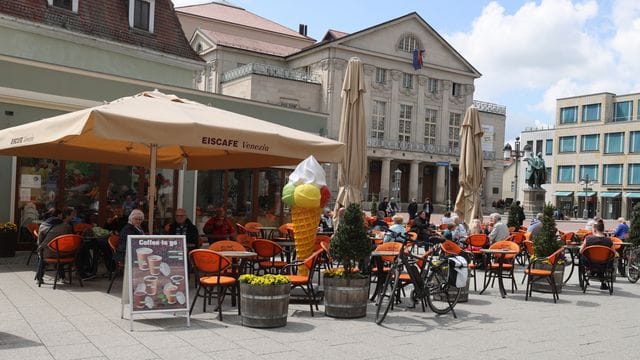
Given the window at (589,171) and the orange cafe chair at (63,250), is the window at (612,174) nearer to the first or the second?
the window at (589,171)

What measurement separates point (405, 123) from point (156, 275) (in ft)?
170

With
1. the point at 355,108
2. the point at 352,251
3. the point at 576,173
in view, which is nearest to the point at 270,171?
the point at 355,108

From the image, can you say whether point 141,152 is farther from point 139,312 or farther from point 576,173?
point 576,173

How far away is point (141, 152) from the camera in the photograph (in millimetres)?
11484

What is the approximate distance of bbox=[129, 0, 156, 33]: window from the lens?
21562mm

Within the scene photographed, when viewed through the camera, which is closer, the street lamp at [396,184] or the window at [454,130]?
the street lamp at [396,184]

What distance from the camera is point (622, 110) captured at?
69.2 metres

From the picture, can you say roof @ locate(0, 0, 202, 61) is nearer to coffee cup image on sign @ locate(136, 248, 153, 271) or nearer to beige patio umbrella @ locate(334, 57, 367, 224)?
beige patio umbrella @ locate(334, 57, 367, 224)

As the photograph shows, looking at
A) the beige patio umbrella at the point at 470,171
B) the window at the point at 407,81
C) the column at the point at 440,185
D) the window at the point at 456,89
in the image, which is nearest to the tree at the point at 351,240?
the beige patio umbrella at the point at 470,171

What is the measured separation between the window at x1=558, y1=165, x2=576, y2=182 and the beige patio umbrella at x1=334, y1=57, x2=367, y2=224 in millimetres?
64989

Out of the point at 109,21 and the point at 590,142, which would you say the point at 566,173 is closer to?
the point at 590,142

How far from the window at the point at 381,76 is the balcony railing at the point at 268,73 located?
608 cm

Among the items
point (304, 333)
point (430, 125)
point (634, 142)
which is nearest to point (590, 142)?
point (634, 142)

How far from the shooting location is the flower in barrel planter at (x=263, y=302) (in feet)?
23.2
